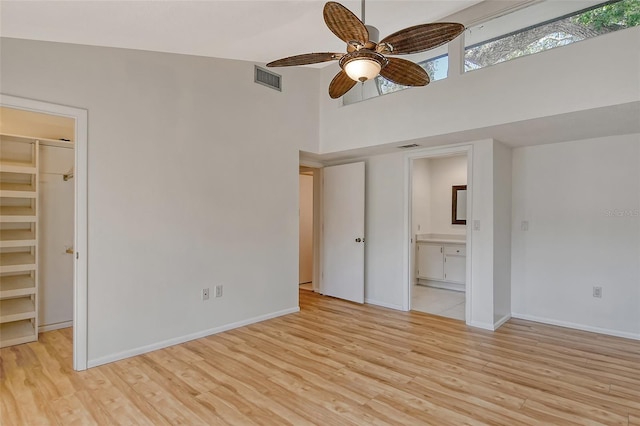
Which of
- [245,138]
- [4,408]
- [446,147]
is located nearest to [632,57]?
[446,147]

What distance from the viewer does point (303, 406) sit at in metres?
2.30

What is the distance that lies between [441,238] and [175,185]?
4829mm

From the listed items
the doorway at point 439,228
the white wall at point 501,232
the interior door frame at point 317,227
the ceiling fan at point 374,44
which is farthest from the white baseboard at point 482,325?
the ceiling fan at point 374,44

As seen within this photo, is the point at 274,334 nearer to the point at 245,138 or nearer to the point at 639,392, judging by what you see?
the point at 245,138

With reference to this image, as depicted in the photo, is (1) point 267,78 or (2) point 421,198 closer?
(1) point 267,78

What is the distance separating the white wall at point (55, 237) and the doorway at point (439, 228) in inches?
185

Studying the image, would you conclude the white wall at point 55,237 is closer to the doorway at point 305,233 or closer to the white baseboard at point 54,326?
the white baseboard at point 54,326

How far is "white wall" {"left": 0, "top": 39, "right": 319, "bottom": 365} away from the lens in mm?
2889

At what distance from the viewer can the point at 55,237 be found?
385 cm

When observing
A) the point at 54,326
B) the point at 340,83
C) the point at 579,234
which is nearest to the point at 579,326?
the point at 579,234

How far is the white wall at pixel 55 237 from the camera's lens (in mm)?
3752

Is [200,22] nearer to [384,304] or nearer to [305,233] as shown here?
[384,304]

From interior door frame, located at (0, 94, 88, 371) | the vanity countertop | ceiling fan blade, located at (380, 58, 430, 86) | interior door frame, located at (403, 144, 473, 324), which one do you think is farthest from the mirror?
interior door frame, located at (0, 94, 88, 371)

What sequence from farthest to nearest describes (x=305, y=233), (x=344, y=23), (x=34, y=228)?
(x=305, y=233) → (x=34, y=228) → (x=344, y=23)
